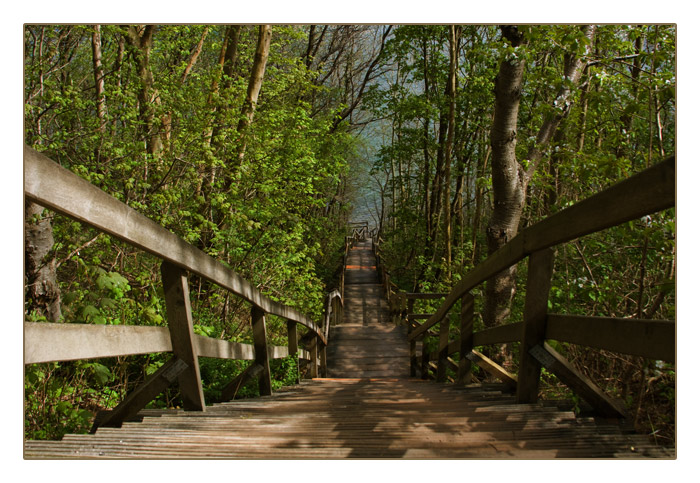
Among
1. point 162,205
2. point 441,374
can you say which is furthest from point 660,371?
point 162,205

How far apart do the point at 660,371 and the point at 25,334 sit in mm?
2621

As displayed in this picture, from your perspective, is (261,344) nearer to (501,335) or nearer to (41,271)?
(501,335)

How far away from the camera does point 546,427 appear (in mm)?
2074

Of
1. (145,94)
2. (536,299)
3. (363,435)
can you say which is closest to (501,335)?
(536,299)

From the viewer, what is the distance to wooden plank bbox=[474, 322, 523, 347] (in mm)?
2564

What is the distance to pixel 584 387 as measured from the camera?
219 cm

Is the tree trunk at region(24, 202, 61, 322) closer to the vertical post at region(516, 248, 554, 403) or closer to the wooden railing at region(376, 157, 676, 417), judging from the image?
the wooden railing at region(376, 157, 676, 417)

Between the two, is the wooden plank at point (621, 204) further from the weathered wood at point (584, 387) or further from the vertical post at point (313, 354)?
the vertical post at point (313, 354)

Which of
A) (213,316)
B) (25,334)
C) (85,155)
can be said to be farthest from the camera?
(213,316)

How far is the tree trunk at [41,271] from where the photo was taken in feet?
12.8

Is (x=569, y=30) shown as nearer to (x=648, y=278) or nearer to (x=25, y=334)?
(x=648, y=278)

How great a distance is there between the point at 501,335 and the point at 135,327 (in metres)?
1.99

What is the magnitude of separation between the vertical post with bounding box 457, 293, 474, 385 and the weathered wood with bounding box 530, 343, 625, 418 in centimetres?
137

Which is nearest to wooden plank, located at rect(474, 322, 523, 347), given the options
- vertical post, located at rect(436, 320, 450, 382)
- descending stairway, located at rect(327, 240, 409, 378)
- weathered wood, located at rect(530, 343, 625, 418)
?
weathered wood, located at rect(530, 343, 625, 418)
